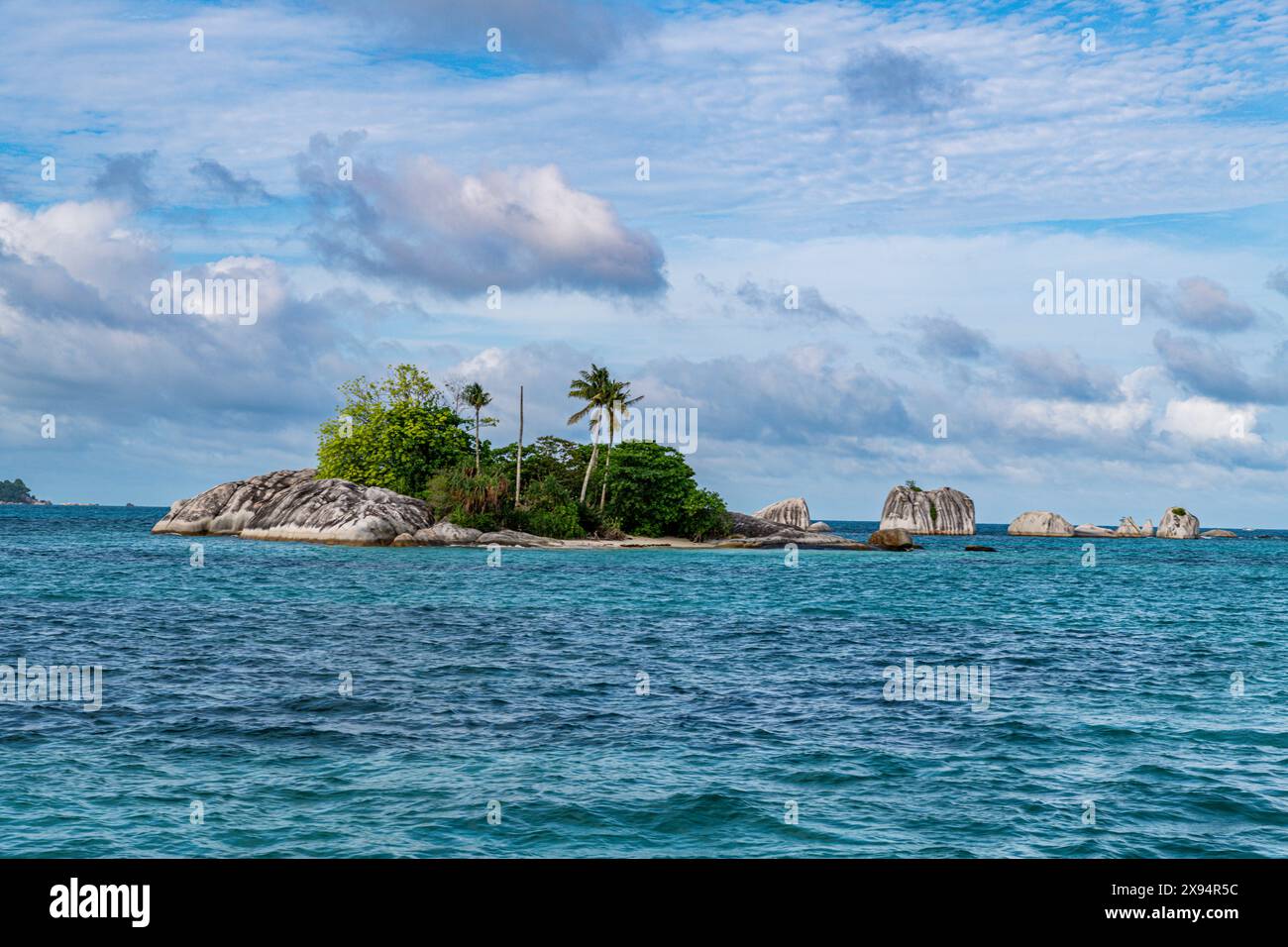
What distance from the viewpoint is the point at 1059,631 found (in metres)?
37.9

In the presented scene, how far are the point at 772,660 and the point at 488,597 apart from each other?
2110 cm

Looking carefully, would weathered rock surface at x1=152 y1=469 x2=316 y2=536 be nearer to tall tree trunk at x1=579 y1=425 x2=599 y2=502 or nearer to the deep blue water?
tall tree trunk at x1=579 y1=425 x2=599 y2=502

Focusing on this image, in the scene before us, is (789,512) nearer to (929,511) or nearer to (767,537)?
(767,537)

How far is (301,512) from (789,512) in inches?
2733

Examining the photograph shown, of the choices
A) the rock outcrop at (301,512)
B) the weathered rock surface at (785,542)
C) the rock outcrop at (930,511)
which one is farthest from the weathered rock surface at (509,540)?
→ the rock outcrop at (930,511)

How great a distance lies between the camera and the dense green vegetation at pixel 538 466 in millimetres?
101812

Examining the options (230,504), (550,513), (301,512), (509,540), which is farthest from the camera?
(230,504)

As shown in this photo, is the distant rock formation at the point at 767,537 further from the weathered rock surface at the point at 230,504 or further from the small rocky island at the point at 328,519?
the weathered rock surface at the point at 230,504

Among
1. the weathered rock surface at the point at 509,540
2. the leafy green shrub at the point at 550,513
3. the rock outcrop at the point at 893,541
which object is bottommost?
the rock outcrop at the point at 893,541

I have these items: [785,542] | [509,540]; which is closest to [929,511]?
[785,542]

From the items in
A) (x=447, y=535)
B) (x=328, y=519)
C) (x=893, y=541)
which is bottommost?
(x=893, y=541)

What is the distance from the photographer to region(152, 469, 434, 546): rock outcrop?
90.2 m

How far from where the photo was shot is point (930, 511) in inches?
6988

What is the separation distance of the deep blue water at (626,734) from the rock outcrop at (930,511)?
133072mm
